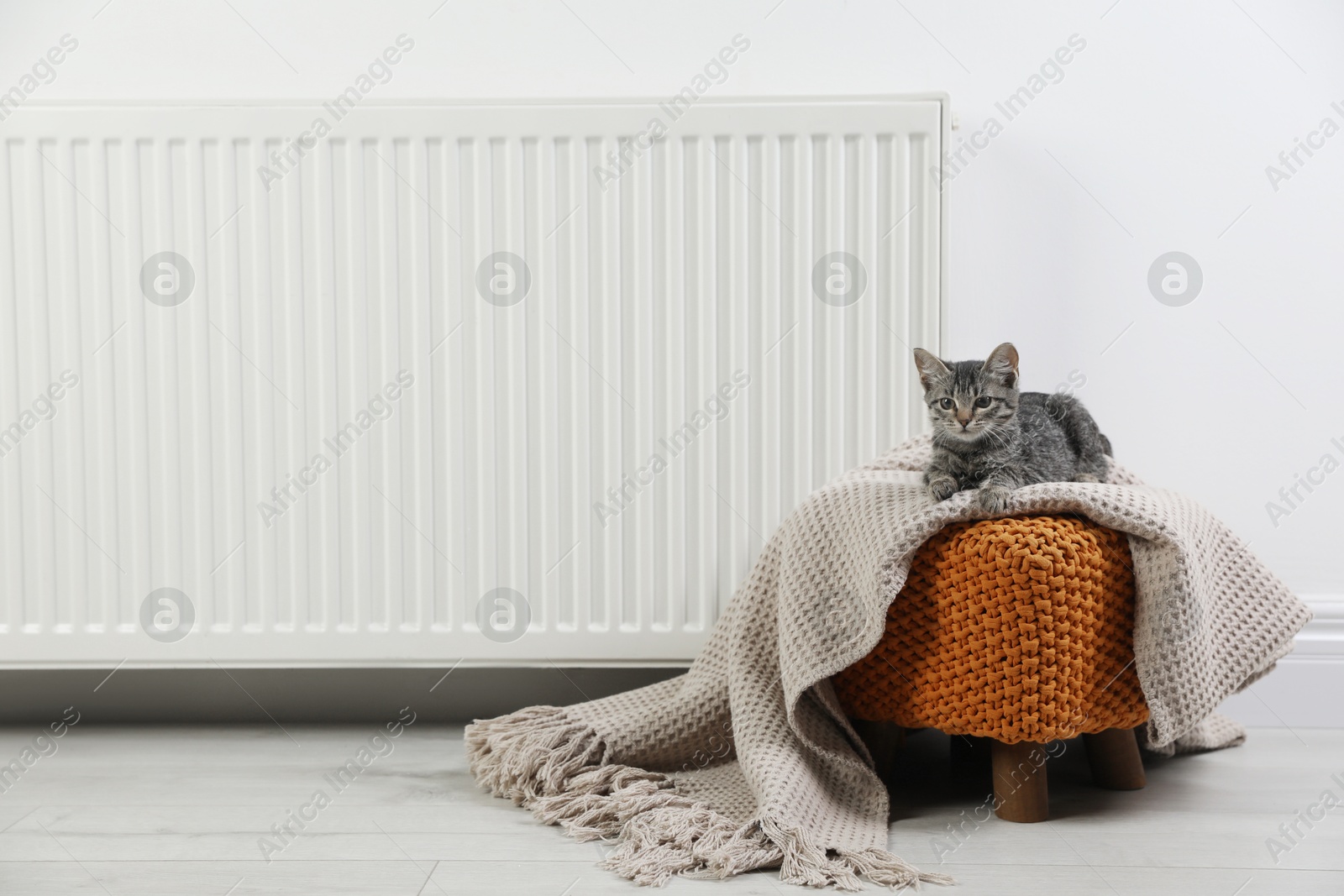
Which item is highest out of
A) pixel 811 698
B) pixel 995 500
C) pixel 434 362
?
pixel 434 362

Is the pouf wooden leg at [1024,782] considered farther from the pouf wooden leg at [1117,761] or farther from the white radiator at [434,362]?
the white radiator at [434,362]

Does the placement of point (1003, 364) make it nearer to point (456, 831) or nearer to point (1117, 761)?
point (1117, 761)

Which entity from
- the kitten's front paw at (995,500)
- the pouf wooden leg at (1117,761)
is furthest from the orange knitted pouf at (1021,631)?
the pouf wooden leg at (1117,761)

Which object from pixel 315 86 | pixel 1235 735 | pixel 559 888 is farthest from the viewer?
pixel 315 86

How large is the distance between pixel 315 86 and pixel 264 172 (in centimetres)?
18

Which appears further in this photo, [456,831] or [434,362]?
[434,362]

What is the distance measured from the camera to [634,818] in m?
1.05

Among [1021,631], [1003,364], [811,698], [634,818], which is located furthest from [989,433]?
[634,818]

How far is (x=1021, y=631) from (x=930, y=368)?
29 centimetres

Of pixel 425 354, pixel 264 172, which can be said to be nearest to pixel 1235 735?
pixel 425 354

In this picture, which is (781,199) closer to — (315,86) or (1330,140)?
(315,86)

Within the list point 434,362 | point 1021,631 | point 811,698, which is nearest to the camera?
point 1021,631

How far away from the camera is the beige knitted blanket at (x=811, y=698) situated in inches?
39.0

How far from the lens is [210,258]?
1.36 metres
